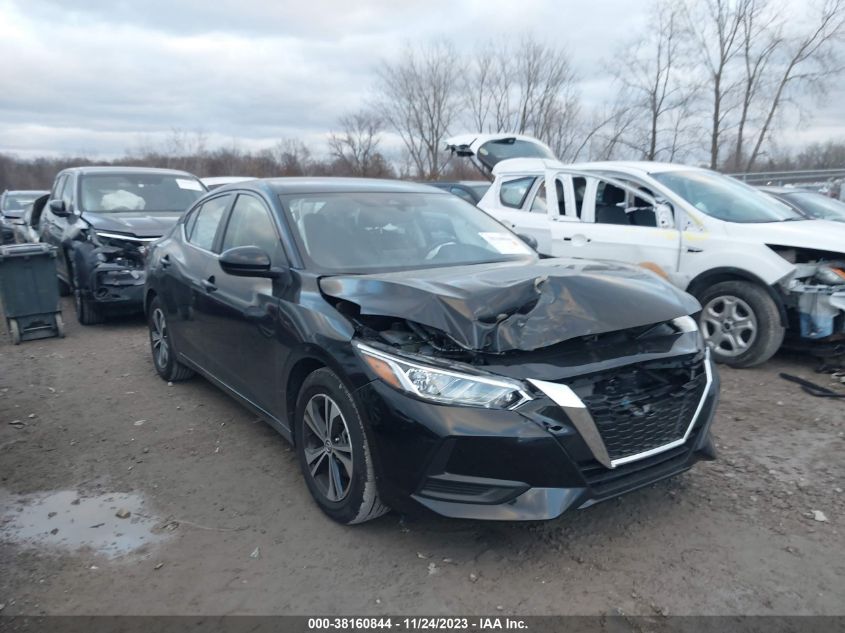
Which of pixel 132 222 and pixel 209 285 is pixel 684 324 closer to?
pixel 209 285

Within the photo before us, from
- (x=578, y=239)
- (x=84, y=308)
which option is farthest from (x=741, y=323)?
(x=84, y=308)

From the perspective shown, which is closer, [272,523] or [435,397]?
[435,397]

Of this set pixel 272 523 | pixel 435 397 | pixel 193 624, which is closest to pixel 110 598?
pixel 193 624

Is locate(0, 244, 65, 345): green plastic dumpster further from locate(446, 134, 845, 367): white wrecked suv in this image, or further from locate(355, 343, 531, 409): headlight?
locate(355, 343, 531, 409): headlight

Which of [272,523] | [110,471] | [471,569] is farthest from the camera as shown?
[110,471]

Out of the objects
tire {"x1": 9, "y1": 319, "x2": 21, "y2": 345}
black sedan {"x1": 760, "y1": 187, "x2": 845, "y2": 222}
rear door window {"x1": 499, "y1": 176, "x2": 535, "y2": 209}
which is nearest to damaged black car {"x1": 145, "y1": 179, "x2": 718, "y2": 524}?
rear door window {"x1": 499, "y1": 176, "x2": 535, "y2": 209}

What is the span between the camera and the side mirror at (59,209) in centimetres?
786

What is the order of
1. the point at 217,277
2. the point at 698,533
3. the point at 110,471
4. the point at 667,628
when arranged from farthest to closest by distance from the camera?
the point at 217,277 → the point at 110,471 → the point at 698,533 → the point at 667,628

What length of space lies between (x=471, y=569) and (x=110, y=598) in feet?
5.14

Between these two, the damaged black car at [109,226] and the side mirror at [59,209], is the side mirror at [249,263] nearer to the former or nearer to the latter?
the damaged black car at [109,226]

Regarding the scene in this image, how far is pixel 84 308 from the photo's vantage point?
7645 millimetres

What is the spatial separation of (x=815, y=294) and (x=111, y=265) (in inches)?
283

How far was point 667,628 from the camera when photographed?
2.39 metres

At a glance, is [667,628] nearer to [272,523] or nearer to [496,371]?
[496,371]
